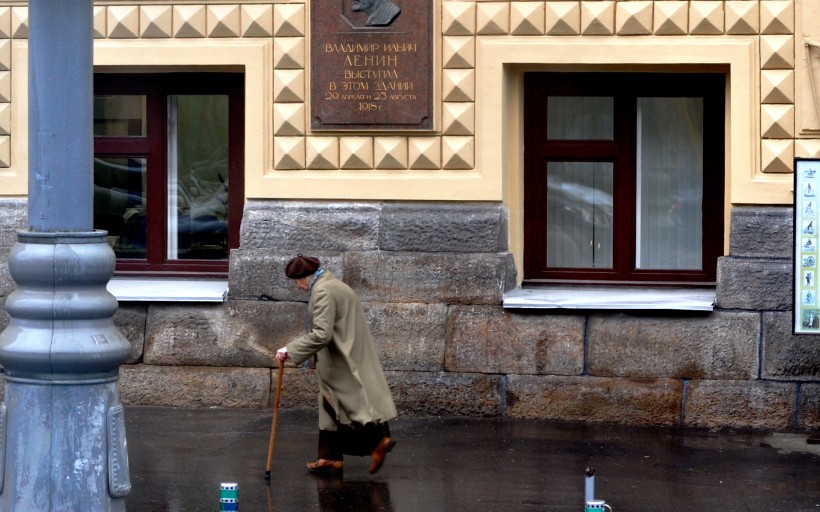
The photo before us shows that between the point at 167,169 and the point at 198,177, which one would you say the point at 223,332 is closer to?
the point at 198,177

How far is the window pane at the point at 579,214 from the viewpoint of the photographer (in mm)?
11086

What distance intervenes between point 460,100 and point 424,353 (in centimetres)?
198

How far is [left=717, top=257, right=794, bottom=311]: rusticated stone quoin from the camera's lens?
33.3 ft

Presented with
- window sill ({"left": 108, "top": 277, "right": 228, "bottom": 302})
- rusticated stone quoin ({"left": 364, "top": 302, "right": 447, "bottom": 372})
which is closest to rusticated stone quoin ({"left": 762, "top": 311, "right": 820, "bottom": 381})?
rusticated stone quoin ({"left": 364, "top": 302, "right": 447, "bottom": 372})

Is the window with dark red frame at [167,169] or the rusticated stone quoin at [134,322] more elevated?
the window with dark red frame at [167,169]

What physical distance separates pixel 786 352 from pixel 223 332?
433cm

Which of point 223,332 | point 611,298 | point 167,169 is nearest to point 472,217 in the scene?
point 611,298

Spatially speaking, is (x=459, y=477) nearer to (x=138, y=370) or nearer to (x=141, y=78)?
(x=138, y=370)

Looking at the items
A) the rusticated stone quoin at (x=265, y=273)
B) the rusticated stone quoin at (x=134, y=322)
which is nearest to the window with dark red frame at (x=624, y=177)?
the rusticated stone quoin at (x=265, y=273)

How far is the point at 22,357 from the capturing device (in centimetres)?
561

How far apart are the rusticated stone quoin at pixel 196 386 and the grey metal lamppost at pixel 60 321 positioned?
498cm

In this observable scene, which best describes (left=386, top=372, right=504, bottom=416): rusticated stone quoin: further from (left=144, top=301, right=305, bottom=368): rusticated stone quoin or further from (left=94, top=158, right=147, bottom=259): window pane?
(left=94, top=158, right=147, bottom=259): window pane

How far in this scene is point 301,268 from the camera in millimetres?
8641

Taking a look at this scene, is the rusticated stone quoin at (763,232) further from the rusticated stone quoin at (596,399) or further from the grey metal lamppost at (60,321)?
the grey metal lamppost at (60,321)
